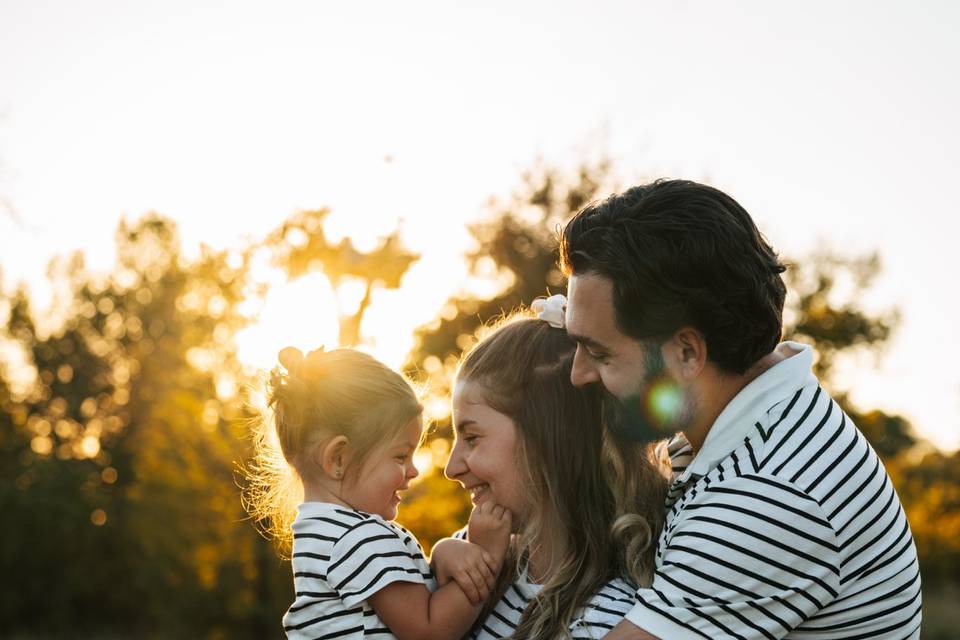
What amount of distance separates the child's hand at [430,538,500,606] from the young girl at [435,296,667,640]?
0.04 meters

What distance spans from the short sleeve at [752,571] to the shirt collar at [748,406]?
20 centimetres

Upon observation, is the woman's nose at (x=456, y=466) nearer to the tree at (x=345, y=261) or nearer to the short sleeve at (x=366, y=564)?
the short sleeve at (x=366, y=564)

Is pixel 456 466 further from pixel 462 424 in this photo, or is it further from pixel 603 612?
pixel 603 612

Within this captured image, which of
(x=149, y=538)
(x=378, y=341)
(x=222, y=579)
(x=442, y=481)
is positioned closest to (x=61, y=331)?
(x=149, y=538)

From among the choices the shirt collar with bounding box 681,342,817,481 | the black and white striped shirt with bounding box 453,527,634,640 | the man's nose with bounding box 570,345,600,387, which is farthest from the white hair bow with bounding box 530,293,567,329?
the black and white striped shirt with bounding box 453,527,634,640

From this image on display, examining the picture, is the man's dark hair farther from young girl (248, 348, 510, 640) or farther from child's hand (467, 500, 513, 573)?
young girl (248, 348, 510, 640)

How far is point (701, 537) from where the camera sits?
89.1 inches

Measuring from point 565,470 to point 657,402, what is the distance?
1.20 ft

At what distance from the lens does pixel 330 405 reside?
3.14 metres

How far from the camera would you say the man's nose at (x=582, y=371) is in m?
2.74

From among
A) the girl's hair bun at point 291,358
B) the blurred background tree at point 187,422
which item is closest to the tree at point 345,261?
the blurred background tree at point 187,422

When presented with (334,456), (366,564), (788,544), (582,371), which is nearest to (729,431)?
(788,544)

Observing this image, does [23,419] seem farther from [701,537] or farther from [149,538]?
[701,537]

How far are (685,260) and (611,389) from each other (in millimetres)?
393
